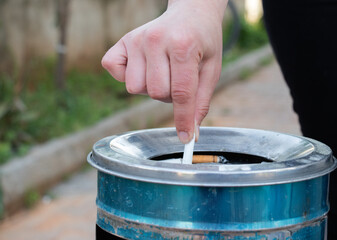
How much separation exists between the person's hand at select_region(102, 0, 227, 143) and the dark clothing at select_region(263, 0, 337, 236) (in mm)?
430

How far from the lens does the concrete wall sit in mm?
4445

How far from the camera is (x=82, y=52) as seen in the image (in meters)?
5.59

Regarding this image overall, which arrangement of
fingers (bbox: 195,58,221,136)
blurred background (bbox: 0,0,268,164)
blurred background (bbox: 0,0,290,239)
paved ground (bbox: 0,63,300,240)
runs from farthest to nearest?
1. blurred background (bbox: 0,0,268,164)
2. blurred background (bbox: 0,0,290,239)
3. paved ground (bbox: 0,63,300,240)
4. fingers (bbox: 195,58,221,136)

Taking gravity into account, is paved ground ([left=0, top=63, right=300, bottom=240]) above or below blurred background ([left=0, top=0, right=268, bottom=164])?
below

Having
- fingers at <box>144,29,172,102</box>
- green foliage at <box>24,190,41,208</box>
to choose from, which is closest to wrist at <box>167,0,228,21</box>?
fingers at <box>144,29,172,102</box>

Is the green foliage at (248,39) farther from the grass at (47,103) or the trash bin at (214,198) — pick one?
the trash bin at (214,198)

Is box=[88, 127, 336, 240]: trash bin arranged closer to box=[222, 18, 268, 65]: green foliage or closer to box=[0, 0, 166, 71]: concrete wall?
box=[0, 0, 166, 71]: concrete wall

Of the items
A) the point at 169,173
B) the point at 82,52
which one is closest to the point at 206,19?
the point at 169,173

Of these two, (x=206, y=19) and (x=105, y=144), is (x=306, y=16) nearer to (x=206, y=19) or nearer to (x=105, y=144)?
(x=206, y=19)

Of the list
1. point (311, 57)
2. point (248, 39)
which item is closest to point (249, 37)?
point (248, 39)

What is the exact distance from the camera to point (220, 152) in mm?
1294

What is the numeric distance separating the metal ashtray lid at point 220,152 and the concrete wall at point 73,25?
321 cm

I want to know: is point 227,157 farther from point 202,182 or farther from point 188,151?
point 202,182

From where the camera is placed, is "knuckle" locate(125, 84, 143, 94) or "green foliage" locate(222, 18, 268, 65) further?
"green foliage" locate(222, 18, 268, 65)
